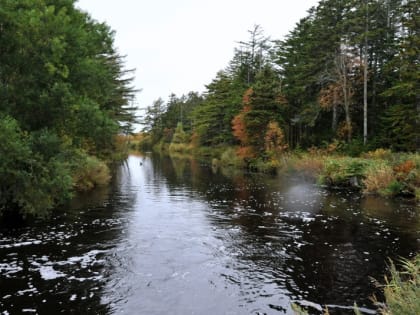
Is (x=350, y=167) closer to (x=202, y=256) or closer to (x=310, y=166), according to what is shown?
(x=310, y=166)

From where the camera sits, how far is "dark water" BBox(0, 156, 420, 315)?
704 centimetres

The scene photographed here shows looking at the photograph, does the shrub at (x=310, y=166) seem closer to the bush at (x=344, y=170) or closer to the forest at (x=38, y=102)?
the bush at (x=344, y=170)

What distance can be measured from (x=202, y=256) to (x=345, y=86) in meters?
25.5

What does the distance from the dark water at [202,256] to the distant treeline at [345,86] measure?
41.3 ft

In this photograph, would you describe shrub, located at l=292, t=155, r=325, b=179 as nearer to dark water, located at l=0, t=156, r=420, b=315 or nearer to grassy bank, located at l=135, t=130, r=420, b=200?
grassy bank, located at l=135, t=130, r=420, b=200

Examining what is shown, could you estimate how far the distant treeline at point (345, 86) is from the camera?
86.9 feet

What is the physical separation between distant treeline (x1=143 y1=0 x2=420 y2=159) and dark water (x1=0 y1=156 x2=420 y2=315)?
1260 cm

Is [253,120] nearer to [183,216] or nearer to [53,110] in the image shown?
[183,216]

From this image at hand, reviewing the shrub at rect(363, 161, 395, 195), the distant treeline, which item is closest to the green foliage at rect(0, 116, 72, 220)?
the shrub at rect(363, 161, 395, 195)

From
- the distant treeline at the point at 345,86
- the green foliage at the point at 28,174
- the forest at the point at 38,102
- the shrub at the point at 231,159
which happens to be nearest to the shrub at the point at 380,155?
the distant treeline at the point at 345,86

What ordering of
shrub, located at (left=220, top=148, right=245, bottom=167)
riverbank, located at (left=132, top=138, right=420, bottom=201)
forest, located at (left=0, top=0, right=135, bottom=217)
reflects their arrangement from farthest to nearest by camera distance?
shrub, located at (left=220, top=148, right=245, bottom=167) → riverbank, located at (left=132, top=138, right=420, bottom=201) → forest, located at (left=0, top=0, right=135, bottom=217)

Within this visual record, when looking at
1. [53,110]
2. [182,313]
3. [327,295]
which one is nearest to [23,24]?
[53,110]

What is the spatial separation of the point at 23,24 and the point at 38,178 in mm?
4742

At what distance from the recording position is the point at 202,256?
32.2ft
